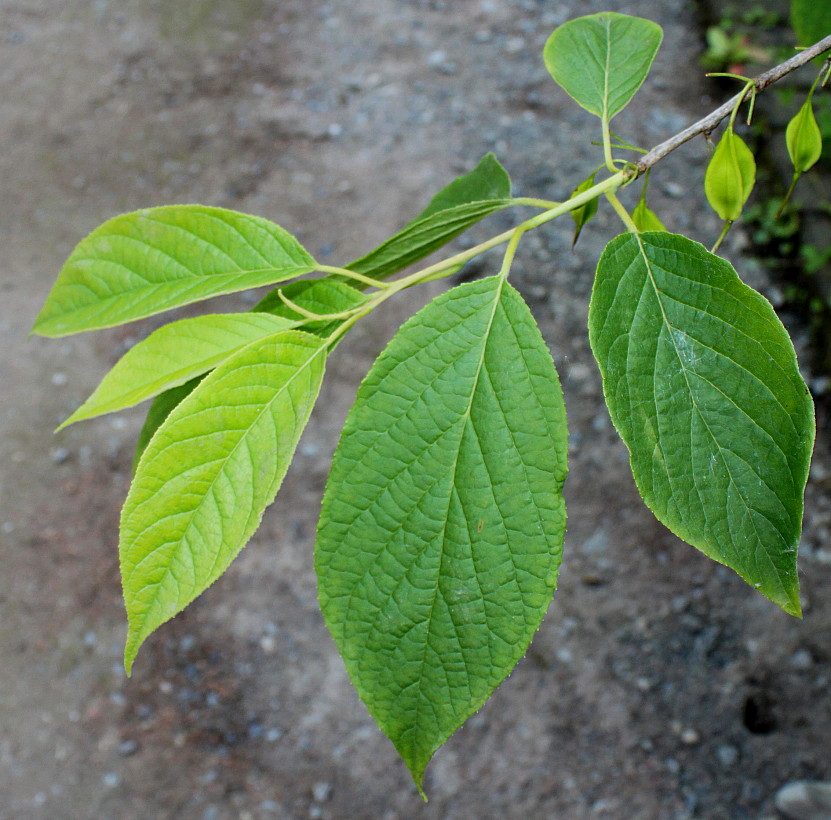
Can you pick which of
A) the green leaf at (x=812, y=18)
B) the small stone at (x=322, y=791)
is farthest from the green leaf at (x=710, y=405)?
the small stone at (x=322, y=791)

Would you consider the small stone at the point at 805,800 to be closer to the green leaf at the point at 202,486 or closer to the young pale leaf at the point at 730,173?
the young pale leaf at the point at 730,173

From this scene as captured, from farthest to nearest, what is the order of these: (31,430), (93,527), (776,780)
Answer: (31,430)
(93,527)
(776,780)

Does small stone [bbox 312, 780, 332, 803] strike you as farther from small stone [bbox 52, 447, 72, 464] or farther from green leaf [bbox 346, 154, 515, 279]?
green leaf [bbox 346, 154, 515, 279]

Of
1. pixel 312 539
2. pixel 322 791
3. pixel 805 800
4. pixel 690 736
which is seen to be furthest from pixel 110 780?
pixel 805 800

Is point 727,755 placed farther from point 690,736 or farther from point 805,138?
point 805,138

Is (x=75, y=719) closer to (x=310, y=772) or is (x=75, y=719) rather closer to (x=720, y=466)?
(x=310, y=772)

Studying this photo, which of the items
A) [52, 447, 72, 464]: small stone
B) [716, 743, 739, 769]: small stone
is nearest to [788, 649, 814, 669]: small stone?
[716, 743, 739, 769]: small stone

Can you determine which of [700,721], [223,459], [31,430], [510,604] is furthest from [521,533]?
[31,430]
